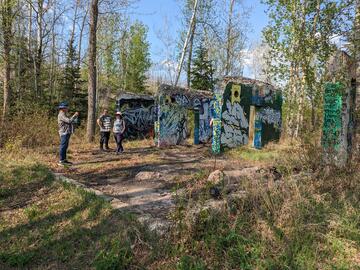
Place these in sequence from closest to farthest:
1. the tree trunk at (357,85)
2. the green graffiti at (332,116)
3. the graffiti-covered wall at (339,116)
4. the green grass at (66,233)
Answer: the green grass at (66,233), the tree trunk at (357,85), the green graffiti at (332,116), the graffiti-covered wall at (339,116)

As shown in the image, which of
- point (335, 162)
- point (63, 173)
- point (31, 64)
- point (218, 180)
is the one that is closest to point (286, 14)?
point (335, 162)

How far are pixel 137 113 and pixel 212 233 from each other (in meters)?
14.0

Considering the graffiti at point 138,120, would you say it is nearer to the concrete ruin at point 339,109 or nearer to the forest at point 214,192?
the forest at point 214,192

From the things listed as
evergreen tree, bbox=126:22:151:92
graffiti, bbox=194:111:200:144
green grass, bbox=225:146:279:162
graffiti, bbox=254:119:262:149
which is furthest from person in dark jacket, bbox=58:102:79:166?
evergreen tree, bbox=126:22:151:92

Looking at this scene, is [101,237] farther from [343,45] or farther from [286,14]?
[286,14]

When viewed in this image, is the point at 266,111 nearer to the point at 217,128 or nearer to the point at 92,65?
the point at 217,128

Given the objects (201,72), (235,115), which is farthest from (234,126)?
(201,72)

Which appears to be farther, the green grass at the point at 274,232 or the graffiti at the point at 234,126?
the graffiti at the point at 234,126

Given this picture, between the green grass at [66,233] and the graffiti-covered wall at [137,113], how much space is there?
1098 cm

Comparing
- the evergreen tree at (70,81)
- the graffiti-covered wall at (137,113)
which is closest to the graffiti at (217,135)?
the graffiti-covered wall at (137,113)

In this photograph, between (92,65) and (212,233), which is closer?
(212,233)

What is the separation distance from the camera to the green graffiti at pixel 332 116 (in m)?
5.99

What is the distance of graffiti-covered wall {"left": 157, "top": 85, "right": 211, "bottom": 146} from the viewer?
13.7 m

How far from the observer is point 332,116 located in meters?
6.66
